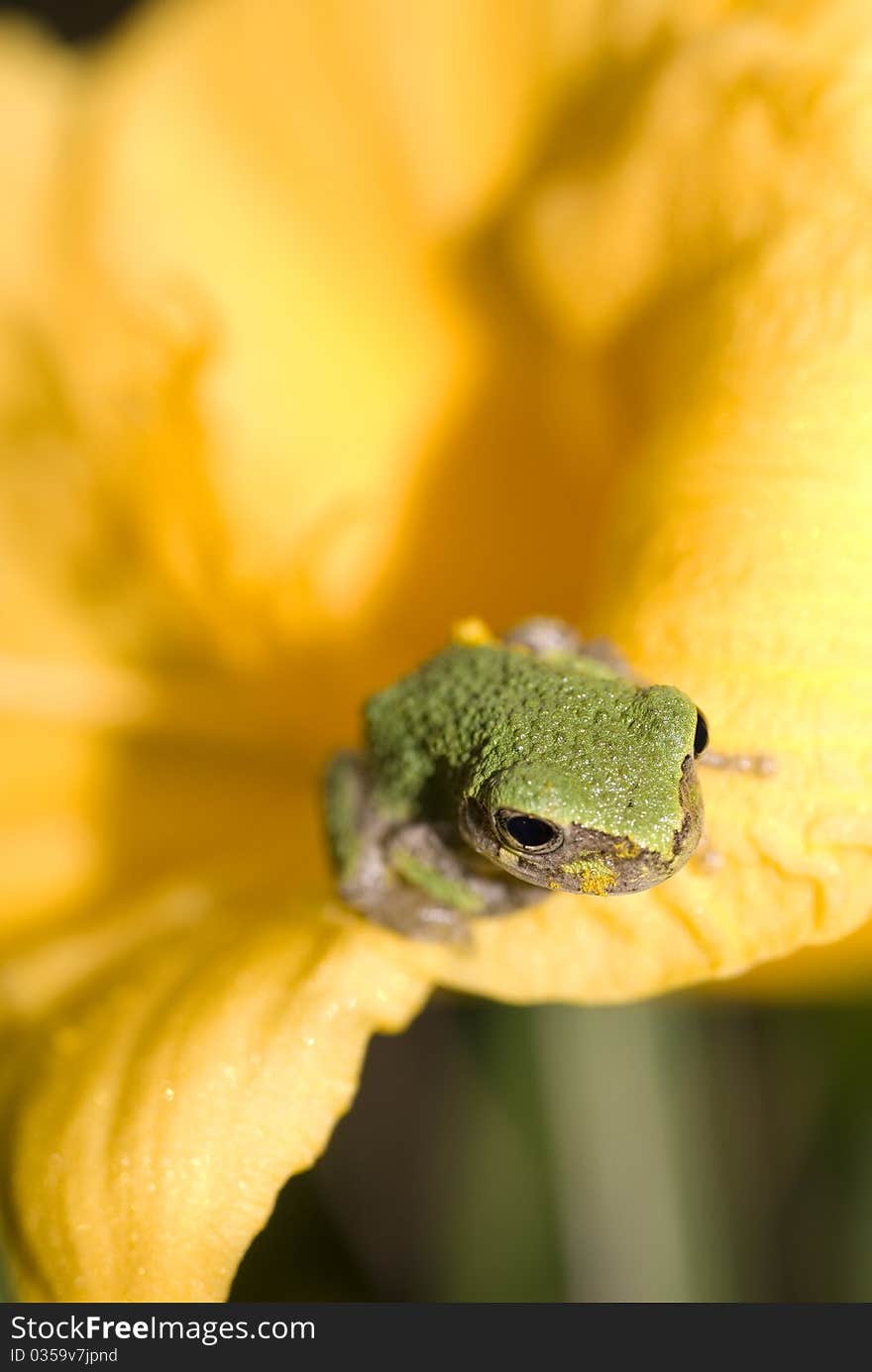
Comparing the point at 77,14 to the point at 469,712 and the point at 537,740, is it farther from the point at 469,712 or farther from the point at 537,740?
the point at 537,740

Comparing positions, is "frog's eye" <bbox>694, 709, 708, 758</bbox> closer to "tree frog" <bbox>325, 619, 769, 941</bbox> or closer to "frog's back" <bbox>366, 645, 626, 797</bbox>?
"tree frog" <bbox>325, 619, 769, 941</bbox>

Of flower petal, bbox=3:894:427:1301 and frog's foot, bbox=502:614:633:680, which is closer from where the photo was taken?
flower petal, bbox=3:894:427:1301

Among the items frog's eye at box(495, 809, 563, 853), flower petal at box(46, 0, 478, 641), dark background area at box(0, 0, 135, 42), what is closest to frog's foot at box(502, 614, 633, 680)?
frog's eye at box(495, 809, 563, 853)

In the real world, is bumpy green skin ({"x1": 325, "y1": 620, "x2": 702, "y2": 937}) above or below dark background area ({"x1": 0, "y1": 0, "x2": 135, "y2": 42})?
below

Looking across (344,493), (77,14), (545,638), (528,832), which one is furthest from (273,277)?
(77,14)

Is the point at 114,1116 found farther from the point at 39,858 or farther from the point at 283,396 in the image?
the point at 283,396
